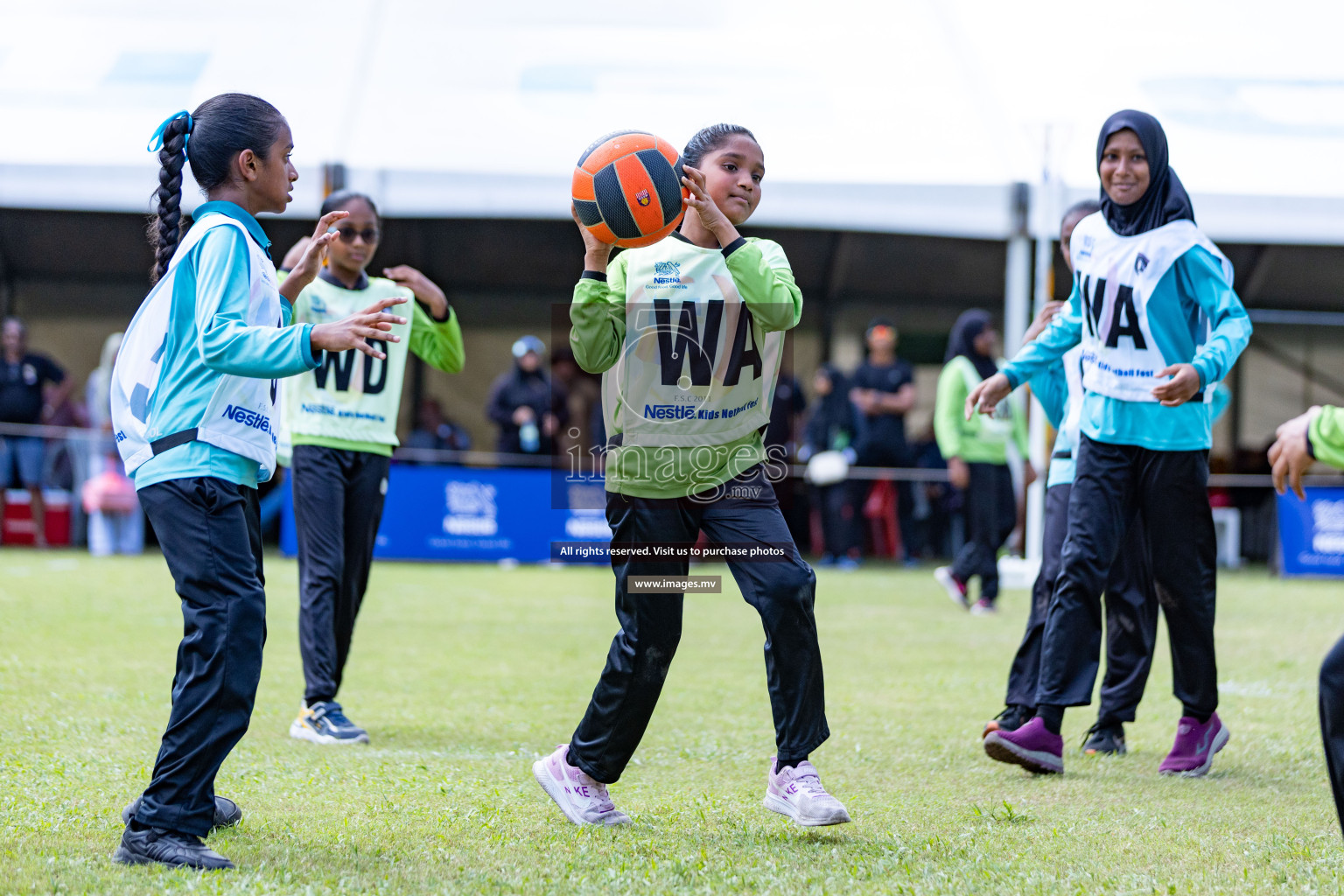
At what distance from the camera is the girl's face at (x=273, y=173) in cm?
352

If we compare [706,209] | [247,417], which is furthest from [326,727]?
[706,209]

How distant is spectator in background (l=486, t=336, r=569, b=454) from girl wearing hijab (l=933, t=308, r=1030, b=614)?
5258 mm

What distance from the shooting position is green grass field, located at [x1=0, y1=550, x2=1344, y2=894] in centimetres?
330

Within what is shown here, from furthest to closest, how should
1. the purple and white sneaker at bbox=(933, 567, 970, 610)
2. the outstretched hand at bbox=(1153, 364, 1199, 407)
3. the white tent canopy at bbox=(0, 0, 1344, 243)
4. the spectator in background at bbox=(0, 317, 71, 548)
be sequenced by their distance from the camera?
the spectator in background at bbox=(0, 317, 71, 548)
the white tent canopy at bbox=(0, 0, 1344, 243)
the purple and white sneaker at bbox=(933, 567, 970, 610)
the outstretched hand at bbox=(1153, 364, 1199, 407)

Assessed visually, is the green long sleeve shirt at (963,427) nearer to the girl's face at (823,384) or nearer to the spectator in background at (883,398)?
the spectator in background at (883,398)

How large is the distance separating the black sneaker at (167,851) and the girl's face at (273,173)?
1546 millimetres

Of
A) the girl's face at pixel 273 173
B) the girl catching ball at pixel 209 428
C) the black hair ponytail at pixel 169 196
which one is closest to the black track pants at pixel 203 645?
the girl catching ball at pixel 209 428

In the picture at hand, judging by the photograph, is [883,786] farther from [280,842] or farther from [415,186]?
[415,186]

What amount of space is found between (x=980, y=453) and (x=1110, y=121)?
5.59 m

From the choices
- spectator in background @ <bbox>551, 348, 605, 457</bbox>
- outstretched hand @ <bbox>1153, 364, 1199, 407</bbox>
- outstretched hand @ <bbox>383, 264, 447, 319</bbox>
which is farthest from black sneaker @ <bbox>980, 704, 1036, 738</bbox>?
spectator in background @ <bbox>551, 348, 605, 457</bbox>

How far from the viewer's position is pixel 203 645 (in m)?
3.28

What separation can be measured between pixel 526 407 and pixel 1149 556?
10.1 m

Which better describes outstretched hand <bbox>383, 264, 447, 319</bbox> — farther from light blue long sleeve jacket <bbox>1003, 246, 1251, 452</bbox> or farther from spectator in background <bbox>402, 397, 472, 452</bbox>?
spectator in background <bbox>402, 397, 472, 452</bbox>

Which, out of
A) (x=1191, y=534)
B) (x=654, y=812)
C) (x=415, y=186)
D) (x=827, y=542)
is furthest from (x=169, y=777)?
(x=827, y=542)
